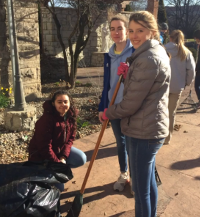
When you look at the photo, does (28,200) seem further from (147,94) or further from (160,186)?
(160,186)

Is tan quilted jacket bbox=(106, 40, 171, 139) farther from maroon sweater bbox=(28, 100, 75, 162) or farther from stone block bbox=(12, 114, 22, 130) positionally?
stone block bbox=(12, 114, 22, 130)

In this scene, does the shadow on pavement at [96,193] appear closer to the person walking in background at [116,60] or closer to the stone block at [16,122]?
the person walking in background at [116,60]

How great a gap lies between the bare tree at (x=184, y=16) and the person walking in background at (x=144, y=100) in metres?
34.5

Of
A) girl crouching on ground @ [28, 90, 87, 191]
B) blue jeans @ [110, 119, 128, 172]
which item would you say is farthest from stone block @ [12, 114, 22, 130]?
blue jeans @ [110, 119, 128, 172]

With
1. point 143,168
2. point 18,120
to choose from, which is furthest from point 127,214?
point 18,120

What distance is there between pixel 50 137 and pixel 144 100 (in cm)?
109

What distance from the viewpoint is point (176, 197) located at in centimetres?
290

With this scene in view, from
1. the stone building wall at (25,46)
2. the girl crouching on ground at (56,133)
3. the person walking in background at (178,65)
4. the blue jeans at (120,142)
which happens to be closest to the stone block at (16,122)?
the stone building wall at (25,46)

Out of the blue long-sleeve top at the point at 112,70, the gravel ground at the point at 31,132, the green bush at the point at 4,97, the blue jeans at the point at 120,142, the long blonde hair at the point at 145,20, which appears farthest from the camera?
the green bush at the point at 4,97

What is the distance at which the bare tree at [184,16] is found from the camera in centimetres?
3394

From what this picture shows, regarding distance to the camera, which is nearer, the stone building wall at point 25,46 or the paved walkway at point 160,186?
the paved walkway at point 160,186

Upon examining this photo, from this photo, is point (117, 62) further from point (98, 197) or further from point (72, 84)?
point (72, 84)

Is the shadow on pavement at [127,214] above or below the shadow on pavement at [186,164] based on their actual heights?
below

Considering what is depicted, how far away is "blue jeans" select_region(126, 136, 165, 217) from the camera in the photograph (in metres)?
1.93
